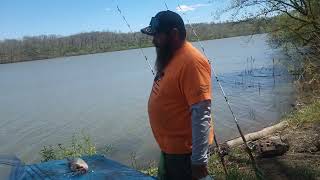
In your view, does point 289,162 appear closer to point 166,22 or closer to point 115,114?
point 166,22

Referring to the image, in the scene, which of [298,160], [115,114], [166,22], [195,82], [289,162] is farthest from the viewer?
[115,114]

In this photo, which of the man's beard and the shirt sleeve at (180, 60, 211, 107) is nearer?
the shirt sleeve at (180, 60, 211, 107)

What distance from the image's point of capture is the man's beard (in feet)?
11.1

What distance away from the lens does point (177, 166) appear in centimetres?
353

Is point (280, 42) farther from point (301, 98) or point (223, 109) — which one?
point (223, 109)

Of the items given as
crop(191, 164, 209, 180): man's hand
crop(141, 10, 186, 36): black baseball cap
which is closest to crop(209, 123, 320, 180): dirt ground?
crop(191, 164, 209, 180): man's hand

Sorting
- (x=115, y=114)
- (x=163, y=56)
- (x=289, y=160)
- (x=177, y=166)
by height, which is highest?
(x=163, y=56)

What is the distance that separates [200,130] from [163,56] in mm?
654

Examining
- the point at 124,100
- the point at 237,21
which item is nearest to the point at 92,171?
the point at 237,21

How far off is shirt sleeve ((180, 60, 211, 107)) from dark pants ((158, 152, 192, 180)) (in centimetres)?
53

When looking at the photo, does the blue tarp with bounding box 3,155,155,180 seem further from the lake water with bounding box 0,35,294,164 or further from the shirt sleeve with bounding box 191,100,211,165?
the lake water with bounding box 0,35,294,164

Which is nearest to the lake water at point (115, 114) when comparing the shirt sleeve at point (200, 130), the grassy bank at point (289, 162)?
the grassy bank at point (289, 162)

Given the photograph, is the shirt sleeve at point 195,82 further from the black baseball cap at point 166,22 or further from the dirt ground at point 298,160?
the dirt ground at point 298,160

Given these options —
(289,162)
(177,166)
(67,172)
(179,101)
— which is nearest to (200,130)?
(179,101)
